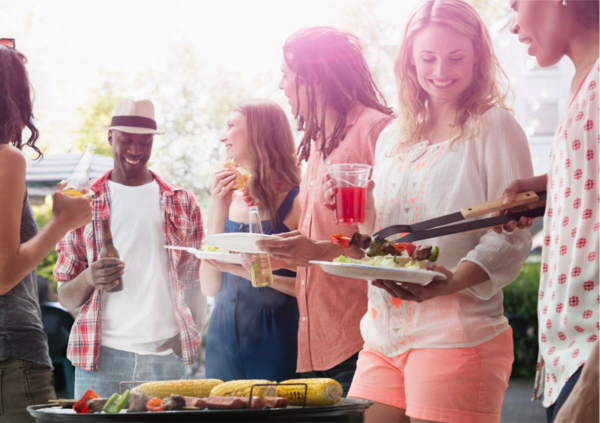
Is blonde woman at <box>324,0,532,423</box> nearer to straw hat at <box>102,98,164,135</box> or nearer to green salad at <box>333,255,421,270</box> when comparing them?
green salad at <box>333,255,421,270</box>

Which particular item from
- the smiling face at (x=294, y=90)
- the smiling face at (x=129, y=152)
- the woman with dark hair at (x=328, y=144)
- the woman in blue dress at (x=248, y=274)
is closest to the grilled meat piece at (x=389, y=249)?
the woman with dark hair at (x=328, y=144)

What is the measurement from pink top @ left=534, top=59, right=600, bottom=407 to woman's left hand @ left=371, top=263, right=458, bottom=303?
307mm

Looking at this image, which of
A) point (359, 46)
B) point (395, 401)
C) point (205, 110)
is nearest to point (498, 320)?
point (395, 401)

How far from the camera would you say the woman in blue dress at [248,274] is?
2484 mm

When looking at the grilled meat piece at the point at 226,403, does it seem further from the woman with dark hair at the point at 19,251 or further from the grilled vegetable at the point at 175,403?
the woman with dark hair at the point at 19,251

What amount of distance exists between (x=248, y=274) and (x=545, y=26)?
4.81ft

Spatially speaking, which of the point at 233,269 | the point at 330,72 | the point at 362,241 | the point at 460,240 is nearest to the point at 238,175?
the point at 233,269

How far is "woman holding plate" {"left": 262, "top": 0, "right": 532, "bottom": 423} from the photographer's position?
1581 millimetres

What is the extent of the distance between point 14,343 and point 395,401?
106cm

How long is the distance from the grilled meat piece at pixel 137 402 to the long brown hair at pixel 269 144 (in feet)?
4.54

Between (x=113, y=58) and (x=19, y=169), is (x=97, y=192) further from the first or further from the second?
(x=113, y=58)

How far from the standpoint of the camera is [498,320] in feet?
5.42

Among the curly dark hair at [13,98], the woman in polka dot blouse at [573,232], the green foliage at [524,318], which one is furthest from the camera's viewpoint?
the green foliage at [524,318]

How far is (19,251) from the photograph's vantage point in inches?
72.4
